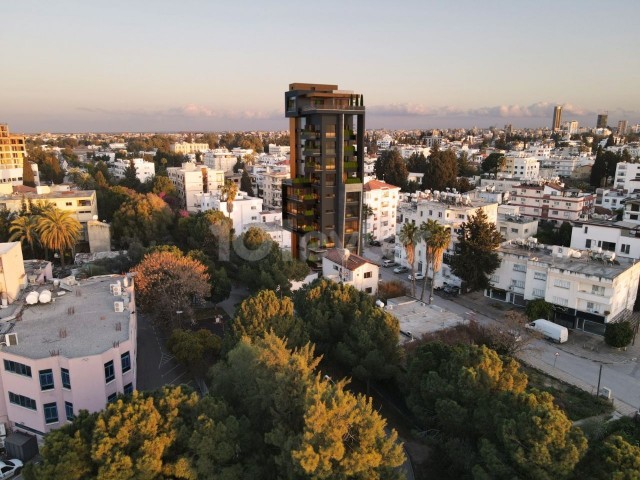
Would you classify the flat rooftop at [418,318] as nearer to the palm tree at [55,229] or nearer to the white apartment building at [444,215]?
the white apartment building at [444,215]

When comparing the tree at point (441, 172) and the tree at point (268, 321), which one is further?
the tree at point (441, 172)

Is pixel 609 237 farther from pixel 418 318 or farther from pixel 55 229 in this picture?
pixel 55 229

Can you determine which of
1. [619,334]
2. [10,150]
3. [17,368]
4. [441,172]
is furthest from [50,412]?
[10,150]

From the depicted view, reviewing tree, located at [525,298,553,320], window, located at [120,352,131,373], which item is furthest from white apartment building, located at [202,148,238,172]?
window, located at [120,352,131,373]

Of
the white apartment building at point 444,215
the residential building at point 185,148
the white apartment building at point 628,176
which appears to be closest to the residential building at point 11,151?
the residential building at point 185,148

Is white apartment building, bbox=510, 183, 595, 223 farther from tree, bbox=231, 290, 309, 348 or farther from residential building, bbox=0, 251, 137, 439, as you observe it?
residential building, bbox=0, 251, 137, 439
